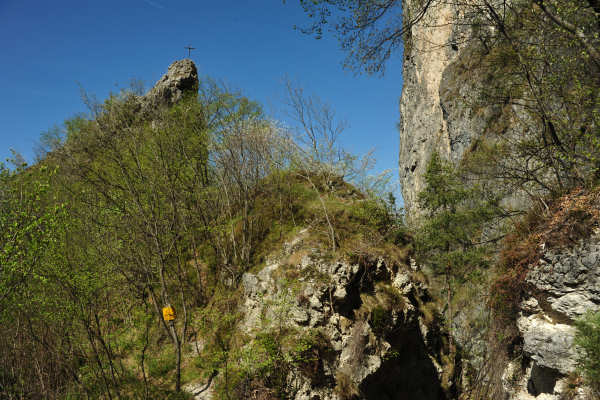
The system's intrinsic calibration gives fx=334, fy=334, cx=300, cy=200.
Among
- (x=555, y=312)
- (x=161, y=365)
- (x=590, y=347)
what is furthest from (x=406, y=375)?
(x=161, y=365)

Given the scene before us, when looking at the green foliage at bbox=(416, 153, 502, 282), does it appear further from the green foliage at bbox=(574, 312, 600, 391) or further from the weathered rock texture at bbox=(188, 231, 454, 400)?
the green foliage at bbox=(574, 312, 600, 391)

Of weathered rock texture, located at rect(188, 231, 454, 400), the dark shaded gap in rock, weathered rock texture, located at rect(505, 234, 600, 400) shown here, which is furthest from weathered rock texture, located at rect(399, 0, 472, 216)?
weathered rock texture, located at rect(505, 234, 600, 400)

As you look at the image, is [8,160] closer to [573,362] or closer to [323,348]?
[323,348]

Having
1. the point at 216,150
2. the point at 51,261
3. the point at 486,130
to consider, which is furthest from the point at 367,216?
the point at 486,130

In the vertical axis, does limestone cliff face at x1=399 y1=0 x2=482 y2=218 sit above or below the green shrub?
above

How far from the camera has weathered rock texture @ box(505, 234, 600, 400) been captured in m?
7.99

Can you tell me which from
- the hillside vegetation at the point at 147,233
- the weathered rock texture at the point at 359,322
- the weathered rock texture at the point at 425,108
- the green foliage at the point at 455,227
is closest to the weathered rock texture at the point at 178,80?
the hillside vegetation at the point at 147,233

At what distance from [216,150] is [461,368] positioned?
13806 mm

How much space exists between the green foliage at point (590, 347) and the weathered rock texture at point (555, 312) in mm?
418

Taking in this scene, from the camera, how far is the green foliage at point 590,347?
7000 mm

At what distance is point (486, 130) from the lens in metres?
21.7

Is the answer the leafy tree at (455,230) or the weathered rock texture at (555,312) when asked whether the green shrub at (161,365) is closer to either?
the weathered rock texture at (555,312)

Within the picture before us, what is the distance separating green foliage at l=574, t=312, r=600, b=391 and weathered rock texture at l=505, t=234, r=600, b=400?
418mm

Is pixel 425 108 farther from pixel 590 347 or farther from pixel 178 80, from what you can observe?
pixel 590 347
